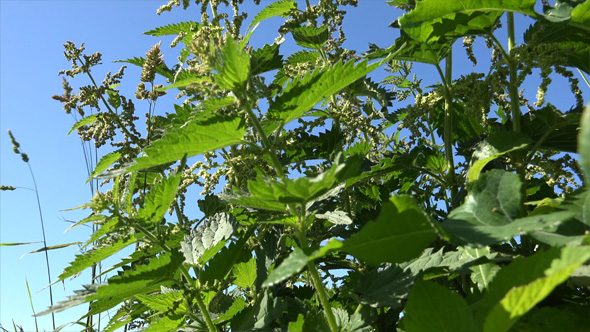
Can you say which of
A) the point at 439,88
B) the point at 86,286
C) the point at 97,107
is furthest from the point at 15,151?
the point at 439,88

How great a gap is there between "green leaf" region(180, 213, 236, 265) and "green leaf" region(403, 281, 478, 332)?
3.09 feet

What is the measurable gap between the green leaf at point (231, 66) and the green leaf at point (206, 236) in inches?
26.9

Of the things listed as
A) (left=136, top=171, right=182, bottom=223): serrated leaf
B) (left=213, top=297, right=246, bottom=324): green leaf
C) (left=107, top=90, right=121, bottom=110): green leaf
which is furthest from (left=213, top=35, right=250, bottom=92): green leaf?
(left=107, top=90, right=121, bottom=110): green leaf

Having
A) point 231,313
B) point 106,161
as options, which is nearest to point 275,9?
point 106,161

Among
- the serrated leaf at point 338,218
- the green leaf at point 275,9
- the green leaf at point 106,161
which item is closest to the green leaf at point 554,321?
the serrated leaf at point 338,218

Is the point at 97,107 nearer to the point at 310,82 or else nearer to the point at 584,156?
the point at 310,82

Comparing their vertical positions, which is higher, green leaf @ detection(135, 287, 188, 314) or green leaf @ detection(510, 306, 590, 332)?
green leaf @ detection(135, 287, 188, 314)

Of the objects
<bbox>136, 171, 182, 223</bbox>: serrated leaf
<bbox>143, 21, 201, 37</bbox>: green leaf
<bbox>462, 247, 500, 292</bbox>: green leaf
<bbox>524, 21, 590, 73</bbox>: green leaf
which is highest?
<bbox>143, 21, 201, 37</bbox>: green leaf

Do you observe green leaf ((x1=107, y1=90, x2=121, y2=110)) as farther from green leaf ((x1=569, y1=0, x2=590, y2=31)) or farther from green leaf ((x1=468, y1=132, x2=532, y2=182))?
green leaf ((x1=569, y1=0, x2=590, y2=31))

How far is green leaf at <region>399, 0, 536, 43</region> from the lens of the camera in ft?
5.69

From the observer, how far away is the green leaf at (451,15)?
1.73 meters

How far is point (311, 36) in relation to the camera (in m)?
2.77

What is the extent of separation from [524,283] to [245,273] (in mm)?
1255

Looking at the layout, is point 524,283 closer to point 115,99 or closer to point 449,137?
point 449,137
